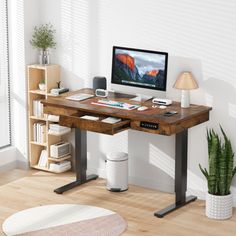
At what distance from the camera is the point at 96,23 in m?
5.85

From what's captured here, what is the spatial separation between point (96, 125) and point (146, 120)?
1.30ft

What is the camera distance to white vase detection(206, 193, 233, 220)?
16.8 feet

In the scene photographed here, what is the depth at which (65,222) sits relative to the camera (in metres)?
5.01

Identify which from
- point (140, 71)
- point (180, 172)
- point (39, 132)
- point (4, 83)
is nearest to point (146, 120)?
point (180, 172)

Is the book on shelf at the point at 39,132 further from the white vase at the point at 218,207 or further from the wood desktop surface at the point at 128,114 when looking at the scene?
the white vase at the point at 218,207

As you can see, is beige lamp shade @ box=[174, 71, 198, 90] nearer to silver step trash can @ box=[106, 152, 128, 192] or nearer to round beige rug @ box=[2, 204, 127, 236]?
silver step trash can @ box=[106, 152, 128, 192]

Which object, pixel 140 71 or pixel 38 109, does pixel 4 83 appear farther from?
pixel 140 71

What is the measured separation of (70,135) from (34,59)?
0.79m

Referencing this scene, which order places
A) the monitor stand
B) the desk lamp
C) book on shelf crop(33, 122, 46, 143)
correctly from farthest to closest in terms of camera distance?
book on shelf crop(33, 122, 46, 143) → the monitor stand → the desk lamp

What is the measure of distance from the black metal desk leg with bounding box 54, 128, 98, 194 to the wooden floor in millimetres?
65

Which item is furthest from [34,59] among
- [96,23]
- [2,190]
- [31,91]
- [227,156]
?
[227,156]

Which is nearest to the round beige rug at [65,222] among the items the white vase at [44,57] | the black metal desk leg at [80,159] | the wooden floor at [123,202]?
the wooden floor at [123,202]

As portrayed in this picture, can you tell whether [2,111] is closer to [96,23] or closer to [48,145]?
[48,145]

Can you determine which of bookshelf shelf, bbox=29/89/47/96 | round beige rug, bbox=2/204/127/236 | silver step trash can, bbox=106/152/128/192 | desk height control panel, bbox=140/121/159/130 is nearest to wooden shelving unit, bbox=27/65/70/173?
bookshelf shelf, bbox=29/89/47/96
